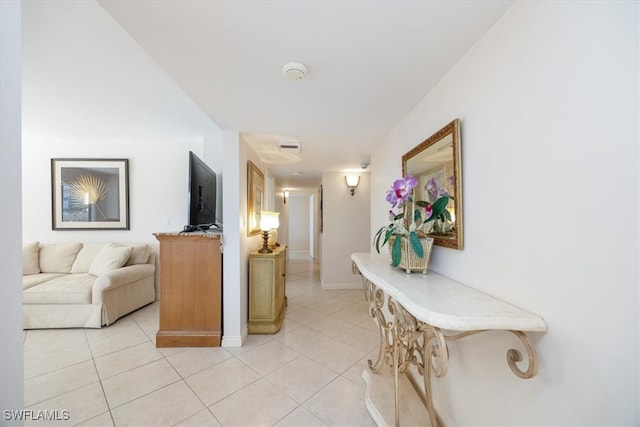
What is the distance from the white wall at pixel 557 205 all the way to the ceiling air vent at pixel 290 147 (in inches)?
73.2

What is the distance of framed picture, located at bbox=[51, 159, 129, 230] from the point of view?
138 inches

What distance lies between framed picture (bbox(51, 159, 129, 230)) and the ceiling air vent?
8.26ft

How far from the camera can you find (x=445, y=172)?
1.36m

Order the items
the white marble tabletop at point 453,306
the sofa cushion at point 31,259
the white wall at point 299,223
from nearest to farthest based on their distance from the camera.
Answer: the white marble tabletop at point 453,306, the sofa cushion at point 31,259, the white wall at point 299,223

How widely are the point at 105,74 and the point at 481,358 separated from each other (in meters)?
3.15

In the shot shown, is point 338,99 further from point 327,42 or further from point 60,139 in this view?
point 60,139

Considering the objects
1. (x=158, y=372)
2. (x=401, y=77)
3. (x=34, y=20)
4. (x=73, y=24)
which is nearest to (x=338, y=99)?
(x=401, y=77)

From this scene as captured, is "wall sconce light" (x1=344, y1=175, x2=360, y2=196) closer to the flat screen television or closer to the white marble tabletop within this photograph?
the flat screen television

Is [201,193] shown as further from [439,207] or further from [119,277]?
[439,207]

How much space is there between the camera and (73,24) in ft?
4.62

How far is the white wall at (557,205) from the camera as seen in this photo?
0.61 metres
